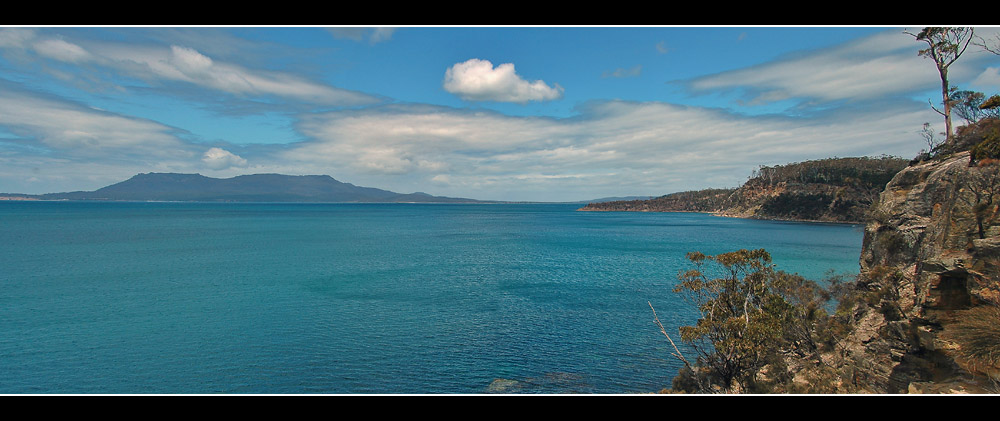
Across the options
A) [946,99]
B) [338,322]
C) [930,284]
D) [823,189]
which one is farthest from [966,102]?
[823,189]

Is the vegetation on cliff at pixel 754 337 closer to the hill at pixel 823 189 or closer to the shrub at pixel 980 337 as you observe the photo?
the shrub at pixel 980 337

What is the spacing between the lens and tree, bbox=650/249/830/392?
17.5 m

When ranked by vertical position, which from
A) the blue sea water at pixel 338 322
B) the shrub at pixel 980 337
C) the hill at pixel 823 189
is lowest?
the blue sea water at pixel 338 322

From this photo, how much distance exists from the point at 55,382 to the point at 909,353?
1378 inches

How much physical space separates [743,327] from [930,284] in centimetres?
578

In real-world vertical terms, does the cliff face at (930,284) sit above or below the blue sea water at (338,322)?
above

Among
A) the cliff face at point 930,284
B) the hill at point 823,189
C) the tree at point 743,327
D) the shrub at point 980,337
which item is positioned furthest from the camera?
the hill at point 823,189

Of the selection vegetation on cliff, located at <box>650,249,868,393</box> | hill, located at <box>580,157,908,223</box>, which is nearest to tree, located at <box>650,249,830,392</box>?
vegetation on cliff, located at <box>650,249,868,393</box>

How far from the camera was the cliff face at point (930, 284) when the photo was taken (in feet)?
43.7

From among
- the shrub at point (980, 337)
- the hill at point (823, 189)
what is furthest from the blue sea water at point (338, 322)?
the hill at point (823, 189)

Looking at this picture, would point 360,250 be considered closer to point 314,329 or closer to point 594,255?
point 594,255

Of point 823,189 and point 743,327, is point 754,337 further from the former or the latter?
point 823,189

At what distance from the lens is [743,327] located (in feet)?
58.2

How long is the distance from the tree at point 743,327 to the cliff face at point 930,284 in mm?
2236
